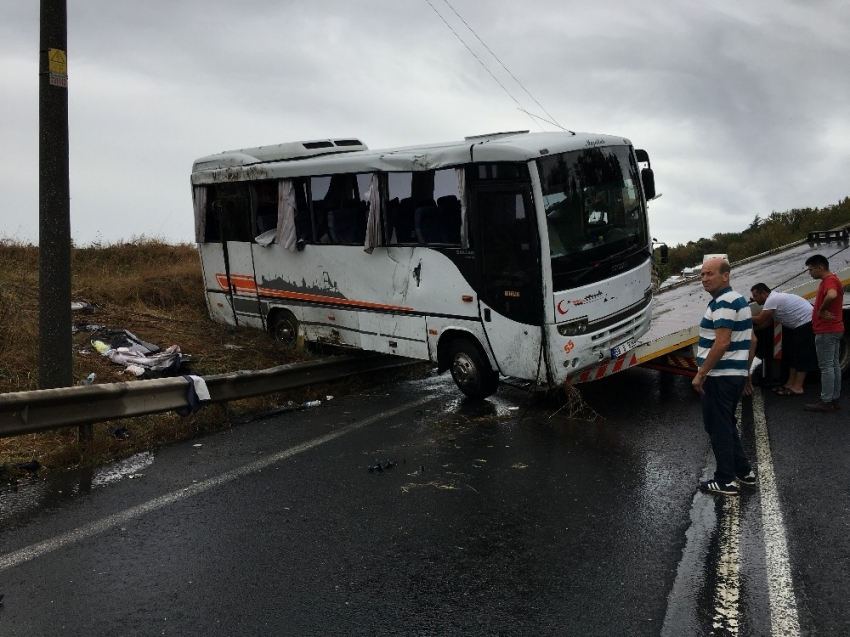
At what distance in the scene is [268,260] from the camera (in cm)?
1285

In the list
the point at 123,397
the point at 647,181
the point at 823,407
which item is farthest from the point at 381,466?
the point at 647,181

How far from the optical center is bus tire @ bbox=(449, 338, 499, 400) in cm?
986

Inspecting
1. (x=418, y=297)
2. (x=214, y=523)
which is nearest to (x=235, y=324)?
(x=418, y=297)

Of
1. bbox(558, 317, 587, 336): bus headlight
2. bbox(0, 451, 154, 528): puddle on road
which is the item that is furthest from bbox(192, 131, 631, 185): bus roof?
bbox(0, 451, 154, 528): puddle on road

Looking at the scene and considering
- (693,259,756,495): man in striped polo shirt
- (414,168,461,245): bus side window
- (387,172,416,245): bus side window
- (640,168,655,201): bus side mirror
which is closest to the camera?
(693,259,756,495): man in striped polo shirt

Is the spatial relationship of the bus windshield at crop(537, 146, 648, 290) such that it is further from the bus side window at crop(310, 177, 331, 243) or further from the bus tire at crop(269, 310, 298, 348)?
the bus tire at crop(269, 310, 298, 348)

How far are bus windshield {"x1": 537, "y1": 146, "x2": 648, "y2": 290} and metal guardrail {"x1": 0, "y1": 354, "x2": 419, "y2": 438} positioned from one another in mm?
3679

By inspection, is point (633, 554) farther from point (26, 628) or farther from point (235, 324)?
point (235, 324)

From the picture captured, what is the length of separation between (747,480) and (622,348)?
3.23 meters

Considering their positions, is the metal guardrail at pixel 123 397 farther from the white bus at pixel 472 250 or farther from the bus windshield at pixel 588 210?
the bus windshield at pixel 588 210

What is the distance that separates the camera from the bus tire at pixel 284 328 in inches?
500

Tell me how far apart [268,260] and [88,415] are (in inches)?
A: 214

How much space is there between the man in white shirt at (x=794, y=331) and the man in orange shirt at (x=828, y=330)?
80 cm

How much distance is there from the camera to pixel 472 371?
995 cm
